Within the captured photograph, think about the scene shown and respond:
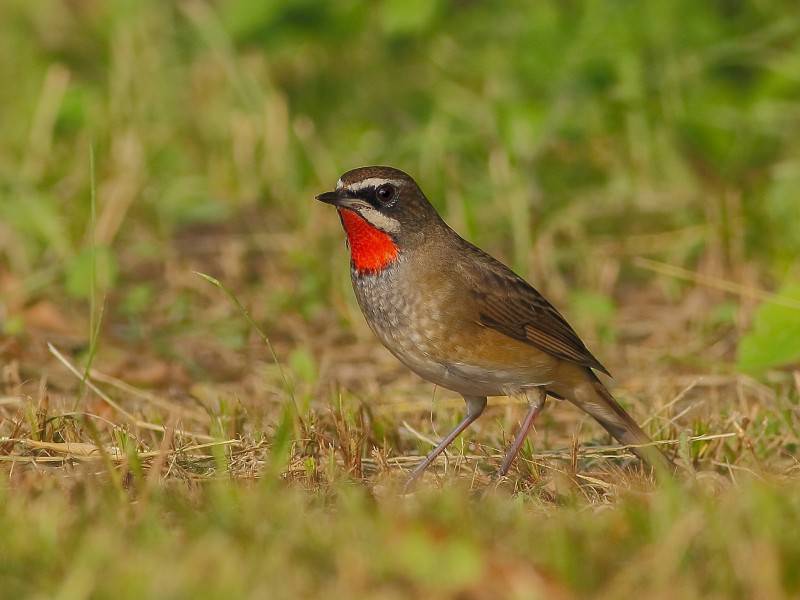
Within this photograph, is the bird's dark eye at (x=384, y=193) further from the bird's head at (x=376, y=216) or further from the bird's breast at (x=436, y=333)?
the bird's breast at (x=436, y=333)

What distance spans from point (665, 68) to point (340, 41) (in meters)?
2.71

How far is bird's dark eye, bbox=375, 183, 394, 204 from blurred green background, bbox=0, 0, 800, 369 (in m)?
2.60

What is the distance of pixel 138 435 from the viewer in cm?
550

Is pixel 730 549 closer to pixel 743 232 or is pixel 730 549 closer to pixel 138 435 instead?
pixel 138 435

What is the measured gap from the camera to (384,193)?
5.65 m

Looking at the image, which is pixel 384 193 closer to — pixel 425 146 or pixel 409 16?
pixel 425 146

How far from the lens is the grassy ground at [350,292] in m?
3.66

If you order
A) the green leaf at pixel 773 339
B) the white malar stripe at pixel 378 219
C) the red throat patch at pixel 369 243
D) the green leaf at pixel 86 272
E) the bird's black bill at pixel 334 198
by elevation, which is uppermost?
the bird's black bill at pixel 334 198

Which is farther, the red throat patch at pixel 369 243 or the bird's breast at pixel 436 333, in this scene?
the red throat patch at pixel 369 243

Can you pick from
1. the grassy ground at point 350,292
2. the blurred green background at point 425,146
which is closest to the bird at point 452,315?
the grassy ground at point 350,292

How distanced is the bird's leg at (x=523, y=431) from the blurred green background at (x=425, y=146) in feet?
8.11

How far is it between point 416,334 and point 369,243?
17.8 inches

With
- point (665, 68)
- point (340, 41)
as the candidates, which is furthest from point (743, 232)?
point (340, 41)

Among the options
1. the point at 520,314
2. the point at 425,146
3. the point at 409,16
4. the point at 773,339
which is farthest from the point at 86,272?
the point at 773,339
